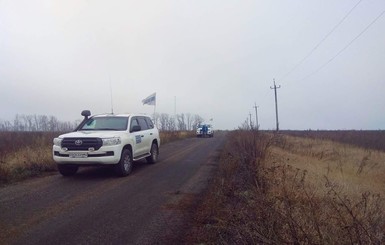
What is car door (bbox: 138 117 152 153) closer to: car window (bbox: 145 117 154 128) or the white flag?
car window (bbox: 145 117 154 128)

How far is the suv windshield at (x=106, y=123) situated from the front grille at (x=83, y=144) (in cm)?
137

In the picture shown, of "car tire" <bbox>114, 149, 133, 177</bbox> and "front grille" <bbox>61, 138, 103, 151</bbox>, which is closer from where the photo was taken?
"front grille" <bbox>61, 138, 103, 151</bbox>

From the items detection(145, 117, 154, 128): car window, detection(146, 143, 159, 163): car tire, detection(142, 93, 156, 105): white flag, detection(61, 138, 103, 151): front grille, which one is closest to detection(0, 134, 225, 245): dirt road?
detection(61, 138, 103, 151): front grille

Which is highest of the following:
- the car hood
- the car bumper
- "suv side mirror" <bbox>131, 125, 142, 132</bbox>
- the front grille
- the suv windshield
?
the suv windshield

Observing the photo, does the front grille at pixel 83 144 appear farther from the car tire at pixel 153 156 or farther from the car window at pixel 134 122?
the car tire at pixel 153 156

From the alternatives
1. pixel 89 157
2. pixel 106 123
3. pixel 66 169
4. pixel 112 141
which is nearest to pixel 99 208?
pixel 89 157

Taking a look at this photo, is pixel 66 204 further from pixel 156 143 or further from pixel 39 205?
pixel 156 143

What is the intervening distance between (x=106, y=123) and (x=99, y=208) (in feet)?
18.0

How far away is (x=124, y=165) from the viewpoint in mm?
11195

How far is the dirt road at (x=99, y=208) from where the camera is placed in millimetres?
5492

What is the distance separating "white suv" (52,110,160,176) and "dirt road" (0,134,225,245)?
475 mm

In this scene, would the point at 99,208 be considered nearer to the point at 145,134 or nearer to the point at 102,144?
the point at 102,144

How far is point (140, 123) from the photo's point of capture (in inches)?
528

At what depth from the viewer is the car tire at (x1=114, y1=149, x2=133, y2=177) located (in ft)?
35.9
